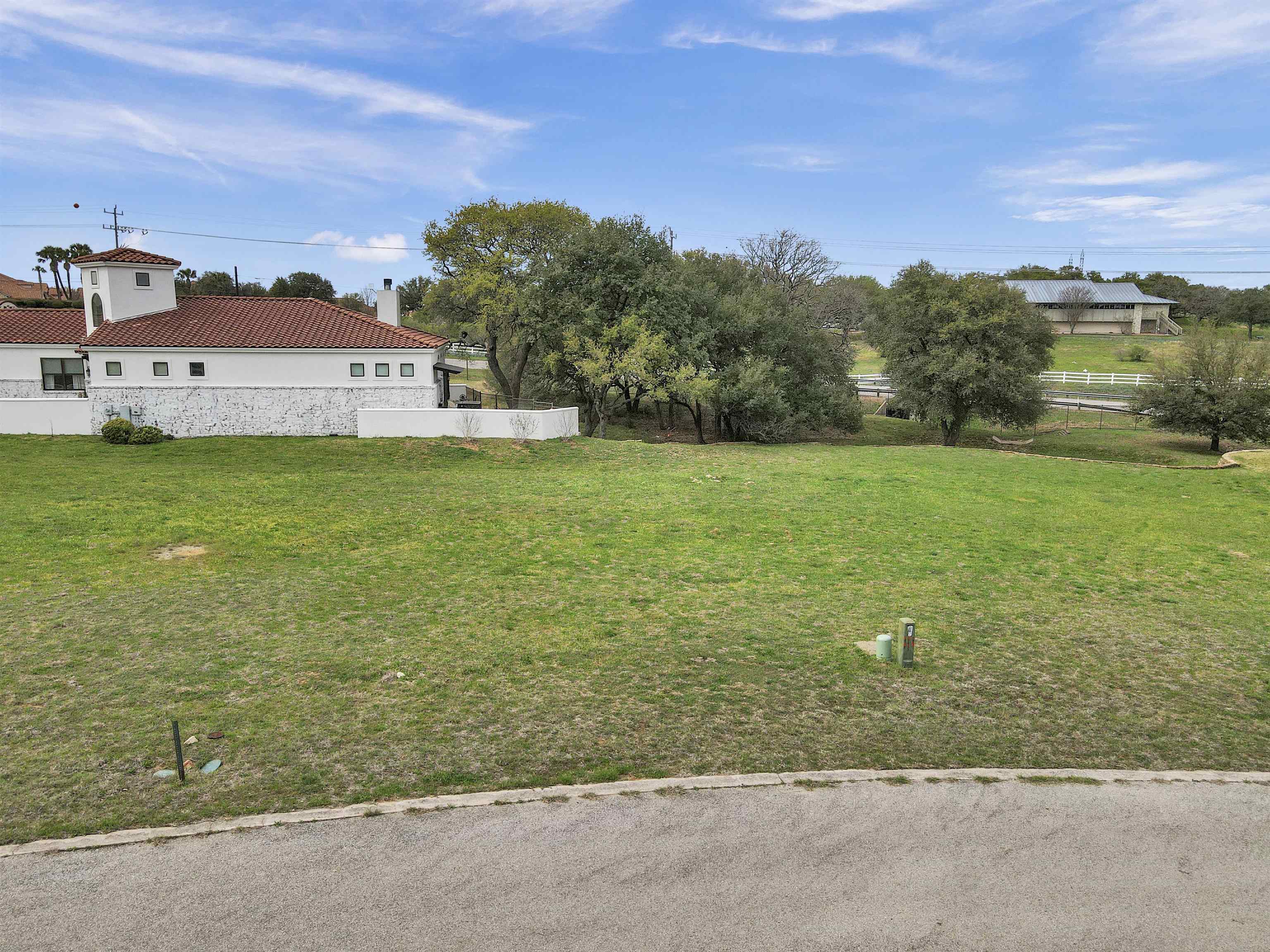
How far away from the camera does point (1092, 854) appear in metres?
7.61

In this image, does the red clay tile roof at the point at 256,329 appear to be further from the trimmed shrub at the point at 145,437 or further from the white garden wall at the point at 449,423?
the trimmed shrub at the point at 145,437

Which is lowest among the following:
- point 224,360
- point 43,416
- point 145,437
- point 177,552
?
point 177,552

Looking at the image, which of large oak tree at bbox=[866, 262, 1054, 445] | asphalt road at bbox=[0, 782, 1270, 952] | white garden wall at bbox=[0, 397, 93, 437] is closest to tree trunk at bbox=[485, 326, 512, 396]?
white garden wall at bbox=[0, 397, 93, 437]

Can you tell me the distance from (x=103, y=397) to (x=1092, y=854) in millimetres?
39188

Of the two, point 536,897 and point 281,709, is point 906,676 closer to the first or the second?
point 536,897

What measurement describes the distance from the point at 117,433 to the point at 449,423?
44.0ft

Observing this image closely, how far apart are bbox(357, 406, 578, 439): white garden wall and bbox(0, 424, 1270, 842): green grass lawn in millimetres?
9159

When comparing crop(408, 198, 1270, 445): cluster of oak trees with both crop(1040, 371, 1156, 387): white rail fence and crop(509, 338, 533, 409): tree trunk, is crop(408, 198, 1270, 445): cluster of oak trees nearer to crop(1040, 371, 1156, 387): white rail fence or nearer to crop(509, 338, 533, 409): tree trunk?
crop(509, 338, 533, 409): tree trunk

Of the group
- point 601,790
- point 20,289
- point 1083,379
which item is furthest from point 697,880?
point 20,289

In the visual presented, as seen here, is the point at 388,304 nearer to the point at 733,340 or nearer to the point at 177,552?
the point at 733,340

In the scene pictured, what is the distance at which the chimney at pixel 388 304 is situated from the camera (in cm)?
4125

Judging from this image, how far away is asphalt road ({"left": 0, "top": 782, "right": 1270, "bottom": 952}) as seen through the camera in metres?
6.45

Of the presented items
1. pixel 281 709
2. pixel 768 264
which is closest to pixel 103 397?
pixel 281 709

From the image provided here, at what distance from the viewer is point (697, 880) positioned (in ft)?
23.4
